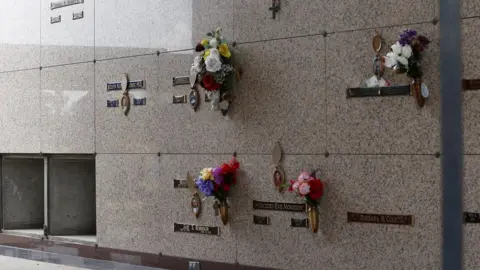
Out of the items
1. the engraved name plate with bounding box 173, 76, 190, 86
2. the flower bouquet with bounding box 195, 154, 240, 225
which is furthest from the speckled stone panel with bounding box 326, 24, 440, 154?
the engraved name plate with bounding box 173, 76, 190, 86

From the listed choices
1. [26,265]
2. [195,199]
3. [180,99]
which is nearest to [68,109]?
[26,265]

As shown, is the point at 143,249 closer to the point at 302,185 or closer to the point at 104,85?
the point at 104,85

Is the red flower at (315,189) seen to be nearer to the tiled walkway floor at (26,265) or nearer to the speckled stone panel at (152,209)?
the speckled stone panel at (152,209)

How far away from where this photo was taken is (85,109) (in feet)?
31.3

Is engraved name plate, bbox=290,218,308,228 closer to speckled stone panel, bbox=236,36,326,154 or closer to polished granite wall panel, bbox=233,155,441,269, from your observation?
polished granite wall panel, bbox=233,155,441,269

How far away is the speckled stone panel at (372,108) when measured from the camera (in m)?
6.52

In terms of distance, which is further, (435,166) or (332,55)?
(332,55)

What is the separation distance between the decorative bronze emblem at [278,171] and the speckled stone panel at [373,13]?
117 cm

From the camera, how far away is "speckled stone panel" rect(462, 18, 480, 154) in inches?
246

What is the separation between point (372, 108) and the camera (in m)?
6.86

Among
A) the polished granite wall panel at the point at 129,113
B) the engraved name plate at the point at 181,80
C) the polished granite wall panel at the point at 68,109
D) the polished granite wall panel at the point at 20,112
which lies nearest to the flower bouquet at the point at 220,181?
the engraved name plate at the point at 181,80

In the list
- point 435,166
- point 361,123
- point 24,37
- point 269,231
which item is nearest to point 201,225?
point 269,231

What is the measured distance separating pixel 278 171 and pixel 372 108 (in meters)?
1.11

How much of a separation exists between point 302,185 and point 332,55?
1.15 meters
